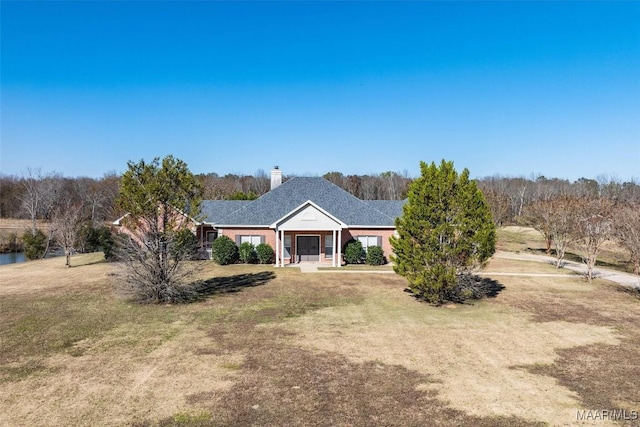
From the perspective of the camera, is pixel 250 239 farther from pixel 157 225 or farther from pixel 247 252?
pixel 157 225

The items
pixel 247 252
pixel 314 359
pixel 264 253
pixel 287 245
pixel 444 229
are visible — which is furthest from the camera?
pixel 287 245

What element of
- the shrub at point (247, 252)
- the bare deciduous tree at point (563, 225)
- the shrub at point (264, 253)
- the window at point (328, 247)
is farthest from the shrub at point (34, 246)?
the bare deciduous tree at point (563, 225)

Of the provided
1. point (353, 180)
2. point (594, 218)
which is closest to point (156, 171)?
point (594, 218)

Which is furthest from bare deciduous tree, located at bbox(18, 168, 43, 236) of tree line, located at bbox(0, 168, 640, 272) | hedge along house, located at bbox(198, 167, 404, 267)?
hedge along house, located at bbox(198, 167, 404, 267)

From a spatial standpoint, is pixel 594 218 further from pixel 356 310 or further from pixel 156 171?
pixel 156 171

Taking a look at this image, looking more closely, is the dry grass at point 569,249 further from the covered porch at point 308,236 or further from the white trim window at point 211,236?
the white trim window at point 211,236

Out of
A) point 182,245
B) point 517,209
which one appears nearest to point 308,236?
point 182,245
